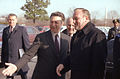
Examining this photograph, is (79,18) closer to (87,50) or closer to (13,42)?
(87,50)

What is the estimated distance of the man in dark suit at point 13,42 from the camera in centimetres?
479

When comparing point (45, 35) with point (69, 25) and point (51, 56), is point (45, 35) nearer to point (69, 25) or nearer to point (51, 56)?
point (51, 56)

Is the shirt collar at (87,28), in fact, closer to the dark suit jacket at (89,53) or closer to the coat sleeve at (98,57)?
the dark suit jacket at (89,53)

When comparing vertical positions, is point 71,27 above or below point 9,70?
above

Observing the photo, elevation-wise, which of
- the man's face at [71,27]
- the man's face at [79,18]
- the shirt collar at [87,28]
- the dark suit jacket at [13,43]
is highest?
the man's face at [79,18]

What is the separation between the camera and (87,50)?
257 centimetres

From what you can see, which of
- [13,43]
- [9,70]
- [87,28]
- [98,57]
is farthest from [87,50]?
[13,43]

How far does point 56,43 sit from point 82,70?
0.72 m

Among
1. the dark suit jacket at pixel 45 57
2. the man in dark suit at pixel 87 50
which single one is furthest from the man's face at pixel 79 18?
the dark suit jacket at pixel 45 57

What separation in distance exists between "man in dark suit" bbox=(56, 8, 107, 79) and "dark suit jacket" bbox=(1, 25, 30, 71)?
2346 millimetres

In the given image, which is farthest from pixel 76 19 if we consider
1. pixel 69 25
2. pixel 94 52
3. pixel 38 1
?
pixel 38 1

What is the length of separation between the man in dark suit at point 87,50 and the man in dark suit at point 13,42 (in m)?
2.35

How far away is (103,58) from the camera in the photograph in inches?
99.7

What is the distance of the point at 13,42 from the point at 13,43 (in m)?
0.03
